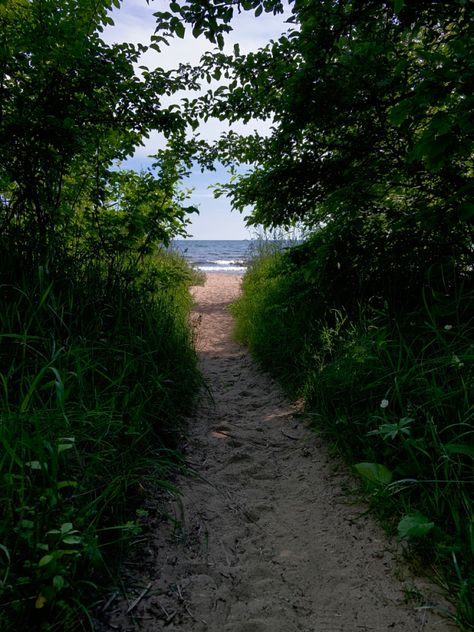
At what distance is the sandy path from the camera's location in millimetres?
1462

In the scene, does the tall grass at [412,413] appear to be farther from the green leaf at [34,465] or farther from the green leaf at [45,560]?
the green leaf at [34,465]

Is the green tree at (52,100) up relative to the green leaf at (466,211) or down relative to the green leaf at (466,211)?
up

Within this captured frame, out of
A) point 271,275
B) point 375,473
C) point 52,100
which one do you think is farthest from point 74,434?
point 271,275

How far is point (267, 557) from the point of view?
1835 mm

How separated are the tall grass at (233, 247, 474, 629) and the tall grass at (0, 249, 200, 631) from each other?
3.82 ft

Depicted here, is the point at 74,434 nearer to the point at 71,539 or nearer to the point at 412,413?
the point at 71,539

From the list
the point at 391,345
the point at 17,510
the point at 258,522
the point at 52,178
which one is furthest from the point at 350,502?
the point at 52,178

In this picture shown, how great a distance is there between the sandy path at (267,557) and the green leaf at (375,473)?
202mm

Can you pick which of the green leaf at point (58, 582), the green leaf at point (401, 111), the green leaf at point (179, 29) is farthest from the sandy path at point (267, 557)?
the green leaf at point (179, 29)

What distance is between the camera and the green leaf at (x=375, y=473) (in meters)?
2.02

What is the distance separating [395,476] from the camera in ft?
6.71

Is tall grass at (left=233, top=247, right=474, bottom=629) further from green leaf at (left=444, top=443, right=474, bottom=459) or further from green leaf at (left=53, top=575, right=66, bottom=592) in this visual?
green leaf at (left=53, top=575, right=66, bottom=592)

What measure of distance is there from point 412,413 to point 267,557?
112 cm

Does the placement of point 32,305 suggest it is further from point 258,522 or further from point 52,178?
point 258,522
